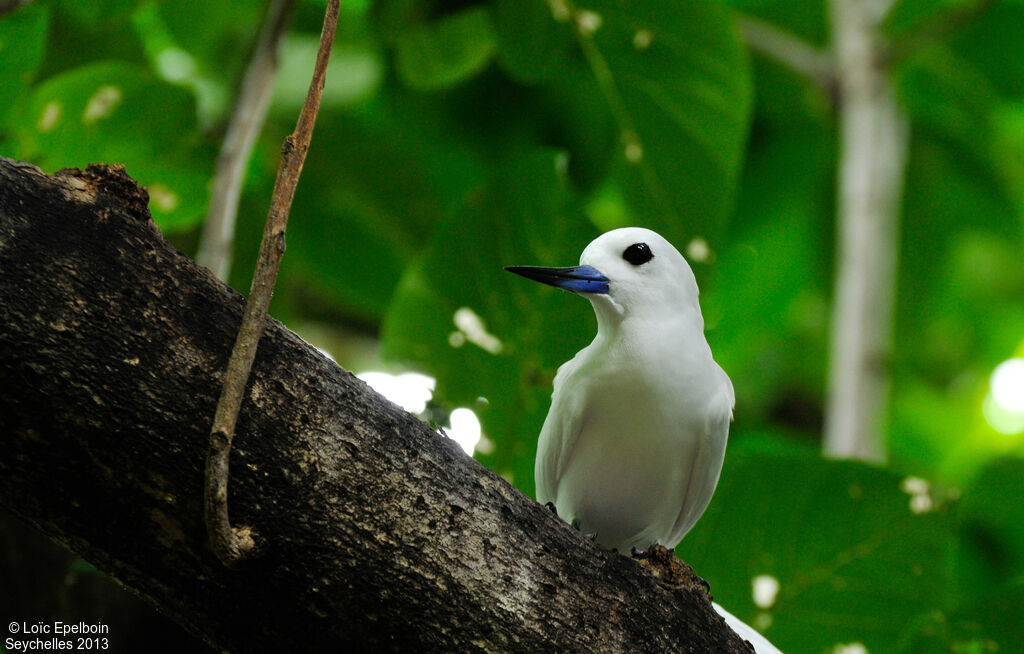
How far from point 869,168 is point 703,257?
1.46 metres

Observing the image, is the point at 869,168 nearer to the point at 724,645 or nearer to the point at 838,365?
the point at 838,365

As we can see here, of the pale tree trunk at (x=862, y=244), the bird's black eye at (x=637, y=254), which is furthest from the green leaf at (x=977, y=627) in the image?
the bird's black eye at (x=637, y=254)

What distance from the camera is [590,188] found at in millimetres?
3566

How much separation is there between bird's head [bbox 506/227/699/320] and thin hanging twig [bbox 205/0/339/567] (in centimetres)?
84

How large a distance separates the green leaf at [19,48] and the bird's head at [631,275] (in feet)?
5.64

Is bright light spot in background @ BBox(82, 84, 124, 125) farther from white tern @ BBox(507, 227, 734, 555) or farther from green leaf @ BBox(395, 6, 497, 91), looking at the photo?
white tern @ BBox(507, 227, 734, 555)

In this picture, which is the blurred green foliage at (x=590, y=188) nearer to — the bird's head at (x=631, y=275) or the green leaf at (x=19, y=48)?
the green leaf at (x=19, y=48)

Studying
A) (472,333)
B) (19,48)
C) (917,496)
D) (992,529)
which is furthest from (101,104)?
(992,529)

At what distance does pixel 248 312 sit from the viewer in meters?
1.36

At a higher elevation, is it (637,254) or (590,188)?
(590,188)

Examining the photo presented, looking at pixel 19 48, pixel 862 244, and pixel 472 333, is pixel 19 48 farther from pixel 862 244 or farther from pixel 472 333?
pixel 862 244

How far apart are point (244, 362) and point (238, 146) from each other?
59.0 inches

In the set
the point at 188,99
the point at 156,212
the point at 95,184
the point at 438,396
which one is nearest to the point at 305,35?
the point at 188,99

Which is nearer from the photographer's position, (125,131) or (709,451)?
(709,451)
